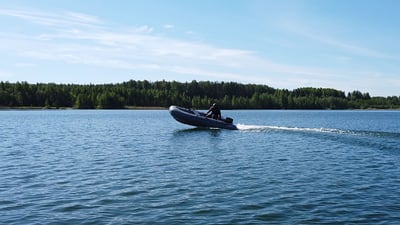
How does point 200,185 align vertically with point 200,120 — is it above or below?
below

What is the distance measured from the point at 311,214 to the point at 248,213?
1.52 metres

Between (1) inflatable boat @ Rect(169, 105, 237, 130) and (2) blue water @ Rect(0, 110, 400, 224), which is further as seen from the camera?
(1) inflatable boat @ Rect(169, 105, 237, 130)

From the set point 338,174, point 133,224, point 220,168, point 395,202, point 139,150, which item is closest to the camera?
point 133,224

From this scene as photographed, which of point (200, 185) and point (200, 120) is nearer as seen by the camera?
point (200, 185)

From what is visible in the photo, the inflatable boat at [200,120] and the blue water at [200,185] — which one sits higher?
the inflatable boat at [200,120]

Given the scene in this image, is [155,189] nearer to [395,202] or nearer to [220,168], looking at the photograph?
[220,168]

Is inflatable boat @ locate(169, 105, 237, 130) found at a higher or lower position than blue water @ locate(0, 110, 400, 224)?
higher

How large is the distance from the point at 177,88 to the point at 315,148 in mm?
173536

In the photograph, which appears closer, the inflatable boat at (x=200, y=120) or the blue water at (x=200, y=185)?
the blue water at (x=200, y=185)

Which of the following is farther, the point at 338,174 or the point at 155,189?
the point at 338,174

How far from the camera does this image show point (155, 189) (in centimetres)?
1431

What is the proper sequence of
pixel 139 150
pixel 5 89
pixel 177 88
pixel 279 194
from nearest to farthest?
pixel 279 194 → pixel 139 150 → pixel 5 89 → pixel 177 88

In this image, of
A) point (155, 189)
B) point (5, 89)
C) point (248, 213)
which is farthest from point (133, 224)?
point (5, 89)

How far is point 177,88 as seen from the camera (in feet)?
653
